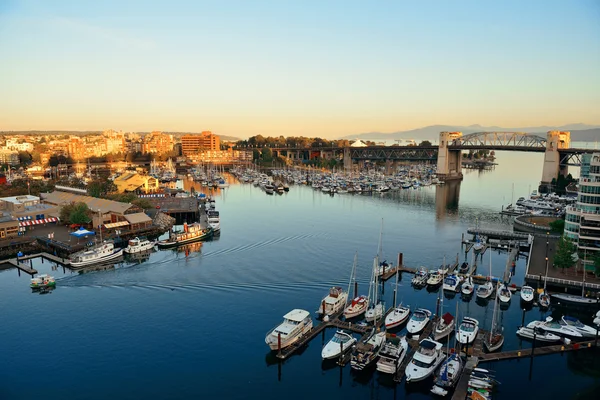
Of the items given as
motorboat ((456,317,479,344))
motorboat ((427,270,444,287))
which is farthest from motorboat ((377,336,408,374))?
motorboat ((427,270,444,287))

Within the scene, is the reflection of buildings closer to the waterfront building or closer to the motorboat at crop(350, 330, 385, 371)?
the waterfront building

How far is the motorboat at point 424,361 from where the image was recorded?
12234mm

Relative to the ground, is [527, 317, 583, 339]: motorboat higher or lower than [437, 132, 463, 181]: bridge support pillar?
lower

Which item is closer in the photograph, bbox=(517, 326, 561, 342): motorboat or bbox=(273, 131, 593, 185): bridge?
bbox=(517, 326, 561, 342): motorboat

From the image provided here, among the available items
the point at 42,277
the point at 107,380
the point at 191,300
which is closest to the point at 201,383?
the point at 107,380

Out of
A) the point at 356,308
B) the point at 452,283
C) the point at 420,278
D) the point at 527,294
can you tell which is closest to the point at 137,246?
the point at 356,308

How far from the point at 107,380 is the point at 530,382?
12155 mm

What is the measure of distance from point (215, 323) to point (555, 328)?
1187 cm

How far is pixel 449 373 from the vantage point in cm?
1196

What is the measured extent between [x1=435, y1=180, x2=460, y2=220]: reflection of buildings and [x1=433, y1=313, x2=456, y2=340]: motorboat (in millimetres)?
22885

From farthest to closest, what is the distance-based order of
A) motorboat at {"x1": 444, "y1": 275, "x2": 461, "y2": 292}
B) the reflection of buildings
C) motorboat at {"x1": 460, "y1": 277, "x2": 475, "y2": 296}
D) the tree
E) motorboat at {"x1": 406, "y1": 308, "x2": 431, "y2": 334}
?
the reflection of buildings
the tree
motorboat at {"x1": 444, "y1": 275, "x2": 461, "y2": 292}
motorboat at {"x1": 460, "y1": 277, "x2": 475, "y2": 296}
motorboat at {"x1": 406, "y1": 308, "x2": 431, "y2": 334}

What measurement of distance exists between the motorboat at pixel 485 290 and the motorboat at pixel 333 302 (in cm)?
575

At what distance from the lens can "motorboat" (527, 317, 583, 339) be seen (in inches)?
575

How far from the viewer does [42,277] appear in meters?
19.5
